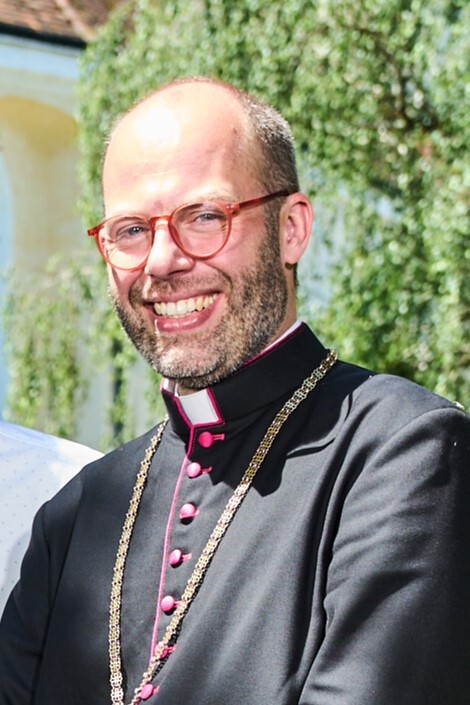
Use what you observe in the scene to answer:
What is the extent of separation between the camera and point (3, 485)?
3.20m

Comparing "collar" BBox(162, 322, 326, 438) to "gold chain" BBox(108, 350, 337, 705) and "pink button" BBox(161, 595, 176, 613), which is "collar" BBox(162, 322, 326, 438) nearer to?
"gold chain" BBox(108, 350, 337, 705)

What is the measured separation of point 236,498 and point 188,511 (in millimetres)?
121

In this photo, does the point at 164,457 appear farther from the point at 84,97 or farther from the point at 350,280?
the point at 84,97

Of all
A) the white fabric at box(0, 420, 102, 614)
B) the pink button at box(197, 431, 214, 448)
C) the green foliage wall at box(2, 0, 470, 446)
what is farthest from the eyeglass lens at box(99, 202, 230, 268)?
the green foliage wall at box(2, 0, 470, 446)

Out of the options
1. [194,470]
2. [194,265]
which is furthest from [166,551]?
[194,265]

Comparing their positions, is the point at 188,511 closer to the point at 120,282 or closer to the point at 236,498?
the point at 236,498

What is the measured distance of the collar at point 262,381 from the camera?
245cm

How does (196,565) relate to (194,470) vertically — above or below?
below

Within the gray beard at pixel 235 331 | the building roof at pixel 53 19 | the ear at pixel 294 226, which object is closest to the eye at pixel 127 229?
the gray beard at pixel 235 331

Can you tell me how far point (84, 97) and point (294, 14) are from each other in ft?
7.61

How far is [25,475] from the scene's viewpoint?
10.6 feet

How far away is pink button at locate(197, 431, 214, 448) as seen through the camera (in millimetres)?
2510

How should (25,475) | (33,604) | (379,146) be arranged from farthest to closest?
(379,146)
(25,475)
(33,604)

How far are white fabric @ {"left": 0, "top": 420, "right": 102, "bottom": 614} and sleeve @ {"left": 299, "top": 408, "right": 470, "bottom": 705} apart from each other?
1.23 m
